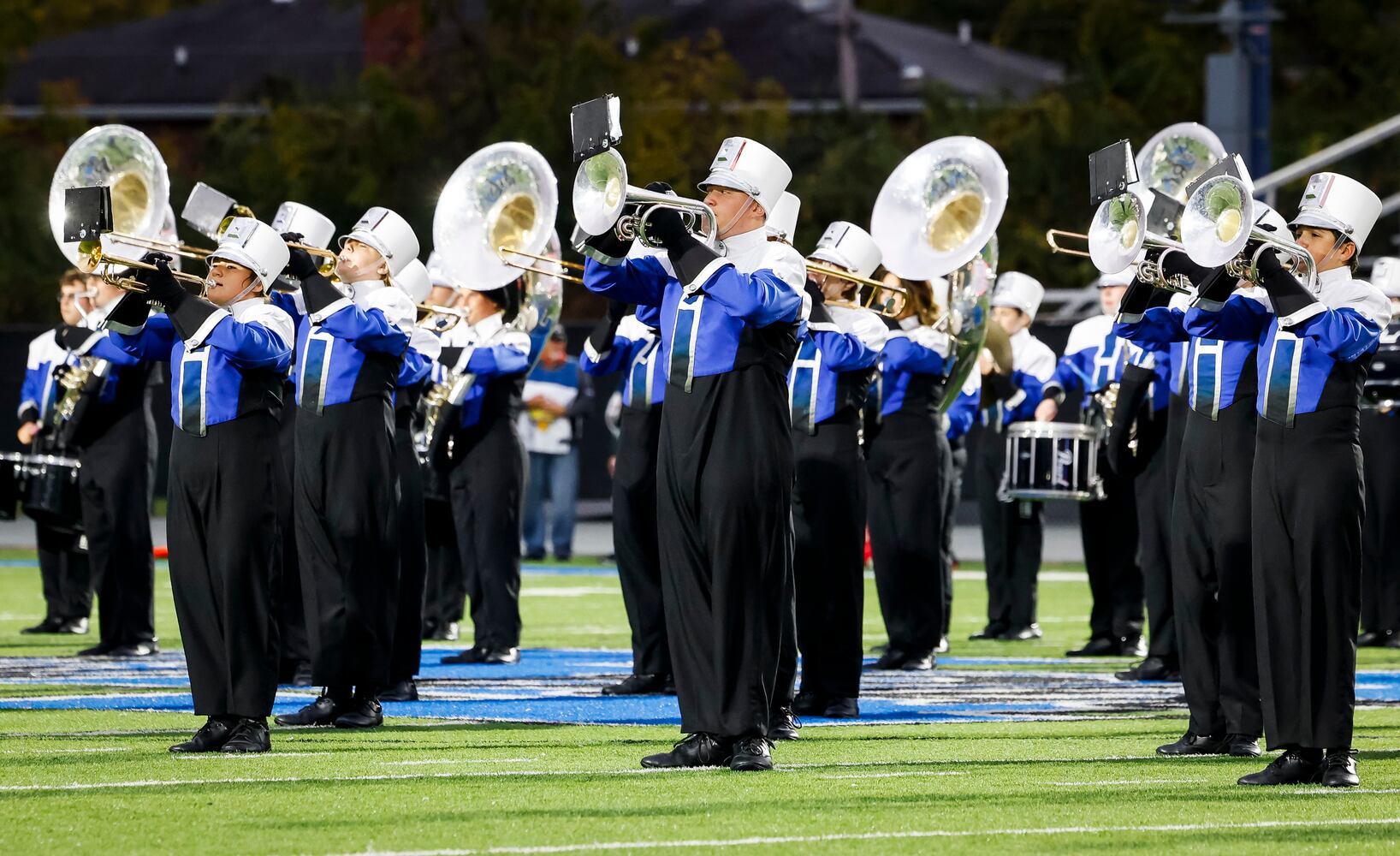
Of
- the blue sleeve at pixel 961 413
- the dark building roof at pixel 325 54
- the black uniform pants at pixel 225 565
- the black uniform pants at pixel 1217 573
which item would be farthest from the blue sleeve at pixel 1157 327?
the dark building roof at pixel 325 54

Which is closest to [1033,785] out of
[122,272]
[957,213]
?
[122,272]

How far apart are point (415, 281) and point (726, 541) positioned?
3178 millimetres

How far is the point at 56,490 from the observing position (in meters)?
11.9

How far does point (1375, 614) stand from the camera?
12891 millimetres

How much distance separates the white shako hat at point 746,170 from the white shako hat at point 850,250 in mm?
2297

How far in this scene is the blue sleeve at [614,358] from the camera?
10.5m

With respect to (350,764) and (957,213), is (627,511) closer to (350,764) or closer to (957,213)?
(957,213)

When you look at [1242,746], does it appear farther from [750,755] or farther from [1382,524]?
[1382,524]

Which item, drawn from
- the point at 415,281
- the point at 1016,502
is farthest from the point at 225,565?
the point at 1016,502

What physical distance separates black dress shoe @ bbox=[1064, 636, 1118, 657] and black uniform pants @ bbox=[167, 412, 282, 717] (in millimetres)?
5553

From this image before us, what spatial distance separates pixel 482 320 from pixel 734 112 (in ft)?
51.4

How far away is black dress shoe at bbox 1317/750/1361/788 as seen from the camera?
7.25 meters

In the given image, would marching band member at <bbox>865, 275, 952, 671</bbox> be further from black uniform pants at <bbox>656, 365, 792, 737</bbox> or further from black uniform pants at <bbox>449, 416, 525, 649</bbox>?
black uniform pants at <bbox>656, 365, 792, 737</bbox>

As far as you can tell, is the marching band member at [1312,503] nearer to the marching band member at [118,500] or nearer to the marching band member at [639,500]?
the marching band member at [639,500]
